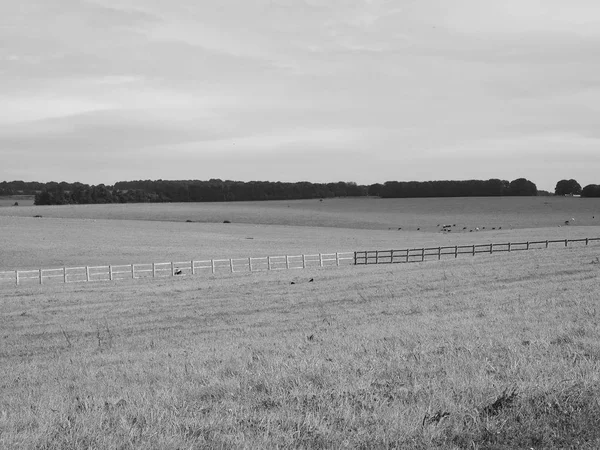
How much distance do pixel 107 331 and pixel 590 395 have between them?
48.6 ft

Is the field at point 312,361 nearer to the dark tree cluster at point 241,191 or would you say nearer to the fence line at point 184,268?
the fence line at point 184,268

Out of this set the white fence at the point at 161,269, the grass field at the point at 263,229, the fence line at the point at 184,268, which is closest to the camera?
the white fence at the point at 161,269

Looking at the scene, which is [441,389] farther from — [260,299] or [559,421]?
[260,299]

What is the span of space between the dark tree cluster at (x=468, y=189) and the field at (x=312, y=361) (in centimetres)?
13245

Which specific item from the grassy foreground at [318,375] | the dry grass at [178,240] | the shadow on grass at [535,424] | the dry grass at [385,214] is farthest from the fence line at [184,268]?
the dry grass at [385,214]

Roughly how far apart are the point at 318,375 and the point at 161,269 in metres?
34.0

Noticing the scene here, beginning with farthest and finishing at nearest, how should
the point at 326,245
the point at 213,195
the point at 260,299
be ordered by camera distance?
the point at 213,195, the point at 326,245, the point at 260,299

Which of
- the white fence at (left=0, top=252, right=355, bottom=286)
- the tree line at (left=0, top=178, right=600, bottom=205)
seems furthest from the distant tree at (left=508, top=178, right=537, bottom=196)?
the white fence at (left=0, top=252, right=355, bottom=286)

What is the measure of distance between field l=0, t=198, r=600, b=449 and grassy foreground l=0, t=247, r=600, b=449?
29 millimetres

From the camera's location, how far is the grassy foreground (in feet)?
20.4

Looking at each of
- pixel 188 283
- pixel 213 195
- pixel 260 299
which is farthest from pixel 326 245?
pixel 213 195

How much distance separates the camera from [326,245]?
6700 centimetres

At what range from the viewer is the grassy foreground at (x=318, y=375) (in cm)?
623

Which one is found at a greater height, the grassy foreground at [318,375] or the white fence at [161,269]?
the grassy foreground at [318,375]
